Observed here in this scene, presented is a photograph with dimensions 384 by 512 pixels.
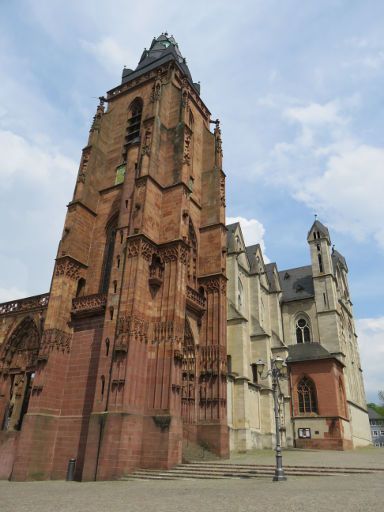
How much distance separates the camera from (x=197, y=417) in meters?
21.8

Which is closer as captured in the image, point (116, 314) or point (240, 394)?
point (116, 314)

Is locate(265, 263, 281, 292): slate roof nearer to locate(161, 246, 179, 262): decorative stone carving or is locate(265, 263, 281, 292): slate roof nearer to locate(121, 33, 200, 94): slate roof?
locate(121, 33, 200, 94): slate roof

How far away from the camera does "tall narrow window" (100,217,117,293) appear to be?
74.5ft

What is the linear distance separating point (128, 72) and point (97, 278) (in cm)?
1975

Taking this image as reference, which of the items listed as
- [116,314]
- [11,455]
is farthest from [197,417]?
[11,455]

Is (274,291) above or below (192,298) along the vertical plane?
above

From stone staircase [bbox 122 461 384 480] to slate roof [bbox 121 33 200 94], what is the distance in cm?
2558

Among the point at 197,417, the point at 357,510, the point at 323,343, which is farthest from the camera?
the point at 323,343

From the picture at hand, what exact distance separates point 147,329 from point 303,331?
2738 centimetres

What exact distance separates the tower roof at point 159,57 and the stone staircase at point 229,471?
84.3 feet

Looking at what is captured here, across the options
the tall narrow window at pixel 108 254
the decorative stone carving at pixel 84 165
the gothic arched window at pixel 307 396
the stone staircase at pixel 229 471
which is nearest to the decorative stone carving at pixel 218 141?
the decorative stone carving at pixel 84 165

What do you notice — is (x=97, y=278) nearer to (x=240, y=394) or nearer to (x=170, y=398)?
(x=170, y=398)

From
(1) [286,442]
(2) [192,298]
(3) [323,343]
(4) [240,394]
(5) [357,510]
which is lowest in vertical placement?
(5) [357,510]

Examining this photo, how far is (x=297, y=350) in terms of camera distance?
39.1 metres
